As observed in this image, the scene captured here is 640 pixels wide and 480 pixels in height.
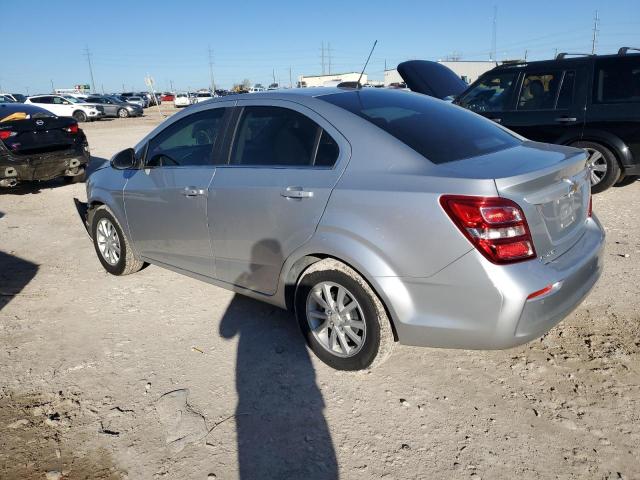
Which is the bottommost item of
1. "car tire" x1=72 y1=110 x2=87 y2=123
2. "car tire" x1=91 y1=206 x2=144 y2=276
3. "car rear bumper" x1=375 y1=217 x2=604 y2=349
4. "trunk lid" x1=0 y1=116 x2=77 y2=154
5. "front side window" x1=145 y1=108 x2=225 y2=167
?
"car tire" x1=72 y1=110 x2=87 y2=123

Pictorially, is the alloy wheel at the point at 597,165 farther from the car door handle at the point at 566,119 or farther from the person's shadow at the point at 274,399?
the person's shadow at the point at 274,399

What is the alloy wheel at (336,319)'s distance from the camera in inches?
114

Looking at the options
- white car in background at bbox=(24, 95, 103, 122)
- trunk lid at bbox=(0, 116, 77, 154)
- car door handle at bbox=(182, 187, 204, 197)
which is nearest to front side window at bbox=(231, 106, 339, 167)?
car door handle at bbox=(182, 187, 204, 197)

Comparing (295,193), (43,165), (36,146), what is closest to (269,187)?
(295,193)

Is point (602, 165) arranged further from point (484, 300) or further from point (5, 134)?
point (5, 134)

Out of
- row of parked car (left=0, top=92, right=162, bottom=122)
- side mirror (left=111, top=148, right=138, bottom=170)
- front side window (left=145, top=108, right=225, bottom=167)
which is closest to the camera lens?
front side window (left=145, top=108, right=225, bottom=167)

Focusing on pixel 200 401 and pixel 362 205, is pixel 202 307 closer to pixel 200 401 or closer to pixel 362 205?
pixel 200 401

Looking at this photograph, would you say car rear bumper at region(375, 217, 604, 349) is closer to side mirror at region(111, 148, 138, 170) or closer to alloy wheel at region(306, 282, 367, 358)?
alloy wheel at region(306, 282, 367, 358)

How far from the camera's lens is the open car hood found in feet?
31.0

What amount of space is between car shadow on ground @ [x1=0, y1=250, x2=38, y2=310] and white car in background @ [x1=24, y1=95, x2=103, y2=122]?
1069 inches

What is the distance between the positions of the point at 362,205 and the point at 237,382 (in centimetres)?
134

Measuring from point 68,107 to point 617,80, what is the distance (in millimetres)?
31085

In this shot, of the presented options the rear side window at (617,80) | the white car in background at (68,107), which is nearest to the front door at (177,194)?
the rear side window at (617,80)

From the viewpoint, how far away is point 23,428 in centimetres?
266
